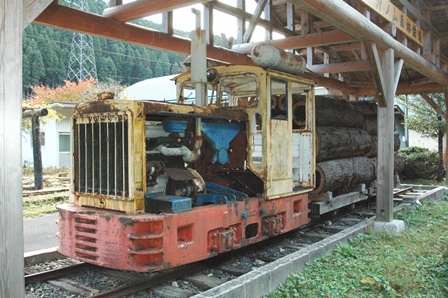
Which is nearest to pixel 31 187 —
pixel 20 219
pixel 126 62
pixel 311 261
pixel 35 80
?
pixel 311 261

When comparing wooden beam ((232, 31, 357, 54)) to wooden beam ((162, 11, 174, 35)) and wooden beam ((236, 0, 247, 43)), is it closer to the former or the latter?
wooden beam ((236, 0, 247, 43))

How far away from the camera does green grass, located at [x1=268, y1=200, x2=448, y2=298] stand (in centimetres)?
421

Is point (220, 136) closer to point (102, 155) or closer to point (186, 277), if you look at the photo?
point (102, 155)

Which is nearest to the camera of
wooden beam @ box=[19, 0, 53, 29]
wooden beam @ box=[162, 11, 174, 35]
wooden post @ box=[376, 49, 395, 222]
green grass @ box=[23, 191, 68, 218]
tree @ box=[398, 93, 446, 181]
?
wooden beam @ box=[19, 0, 53, 29]

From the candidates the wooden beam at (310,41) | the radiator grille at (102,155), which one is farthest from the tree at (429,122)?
the radiator grille at (102,155)

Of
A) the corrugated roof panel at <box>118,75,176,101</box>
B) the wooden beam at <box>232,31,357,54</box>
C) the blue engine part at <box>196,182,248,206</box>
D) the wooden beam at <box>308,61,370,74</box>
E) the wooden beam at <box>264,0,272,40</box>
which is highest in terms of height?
the corrugated roof panel at <box>118,75,176,101</box>

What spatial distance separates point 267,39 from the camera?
28.8 ft

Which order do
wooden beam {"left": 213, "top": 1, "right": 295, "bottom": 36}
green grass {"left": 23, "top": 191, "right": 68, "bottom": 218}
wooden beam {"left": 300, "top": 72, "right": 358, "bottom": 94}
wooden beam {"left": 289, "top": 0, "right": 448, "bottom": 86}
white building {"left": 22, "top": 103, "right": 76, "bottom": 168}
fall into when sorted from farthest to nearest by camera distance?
white building {"left": 22, "top": 103, "right": 76, "bottom": 168}, wooden beam {"left": 300, "top": 72, "right": 358, "bottom": 94}, green grass {"left": 23, "top": 191, "right": 68, "bottom": 218}, wooden beam {"left": 213, "top": 1, "right": 295, "bottom": 36}, wooden beam {"left": 289, "top": 0, "right": 448, "bottom": 86}

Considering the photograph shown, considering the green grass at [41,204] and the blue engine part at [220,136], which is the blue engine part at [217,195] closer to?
the blue engine part at [220,136]

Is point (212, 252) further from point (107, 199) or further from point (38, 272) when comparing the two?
point (38, 272)

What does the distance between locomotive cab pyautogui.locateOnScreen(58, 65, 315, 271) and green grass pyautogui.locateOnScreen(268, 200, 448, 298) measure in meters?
0.92

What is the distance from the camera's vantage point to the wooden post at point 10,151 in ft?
6.81

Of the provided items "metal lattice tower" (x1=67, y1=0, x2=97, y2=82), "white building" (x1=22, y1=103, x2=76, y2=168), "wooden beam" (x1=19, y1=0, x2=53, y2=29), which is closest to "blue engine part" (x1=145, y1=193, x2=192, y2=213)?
"wooden beam" (x1=19, y1=0, x2=53, y2=29)

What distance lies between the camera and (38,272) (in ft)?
16.0
